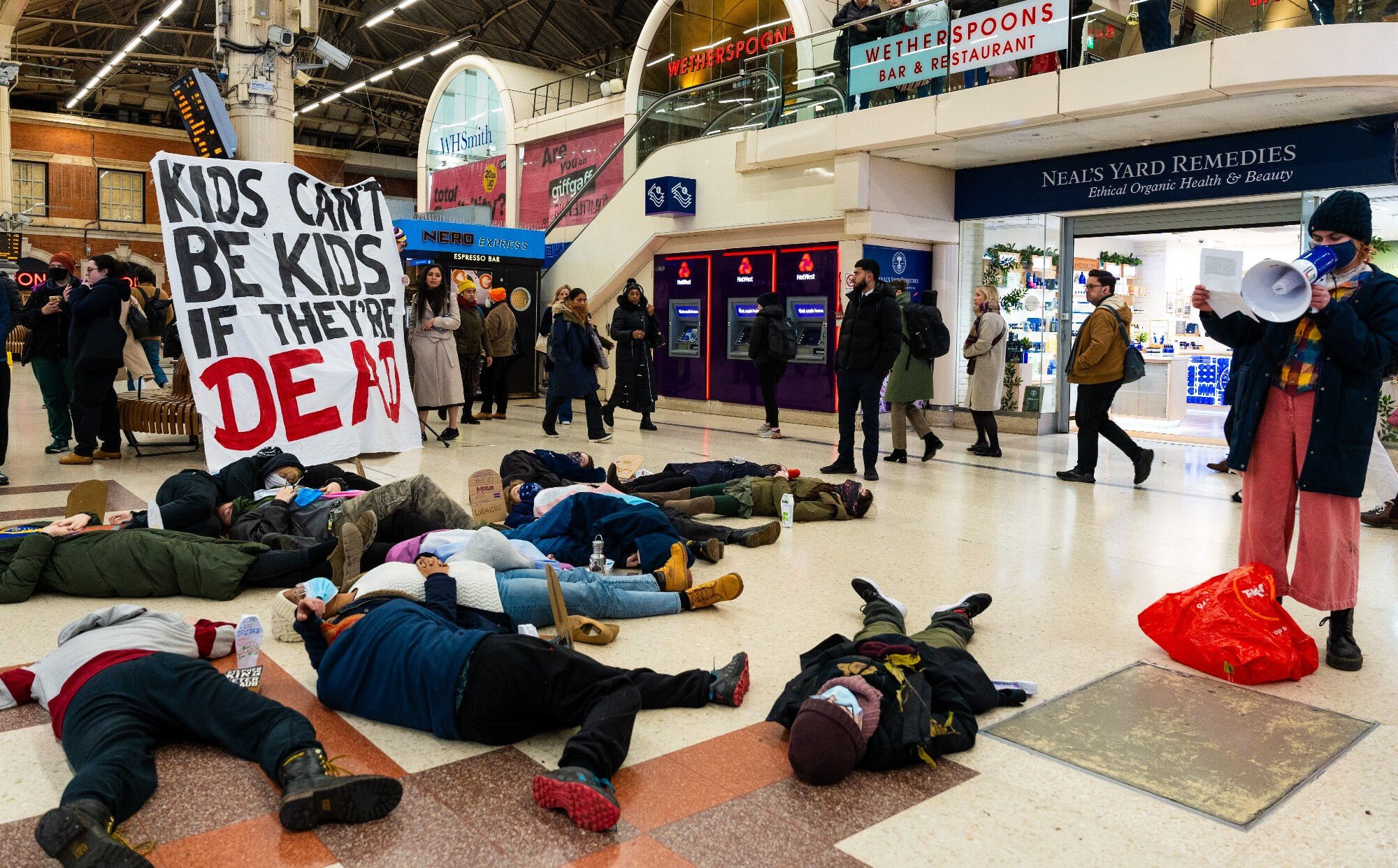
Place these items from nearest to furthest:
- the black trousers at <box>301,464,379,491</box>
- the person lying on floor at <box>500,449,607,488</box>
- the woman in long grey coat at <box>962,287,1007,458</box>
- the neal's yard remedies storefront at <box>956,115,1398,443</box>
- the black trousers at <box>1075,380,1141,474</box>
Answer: the black trousers at <box>301,464,379,491</box> < the person lying on floor at <box>500,449,607,488</box> < the black trousers at <box>1075,380,1141,474</box> < the neal's yard remedies storefront at <box>956,115,1398,443</box> < the woman in long grey coat at <box>962,287,1007,458</box>

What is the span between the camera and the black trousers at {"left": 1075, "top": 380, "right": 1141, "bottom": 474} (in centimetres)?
795

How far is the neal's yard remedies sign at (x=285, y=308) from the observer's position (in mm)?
6703

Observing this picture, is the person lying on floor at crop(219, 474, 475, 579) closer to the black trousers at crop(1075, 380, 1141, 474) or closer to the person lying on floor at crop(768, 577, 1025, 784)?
the person lying on floor at crop(768, 577, 1025, 784)

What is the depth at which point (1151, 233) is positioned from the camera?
1076 cm

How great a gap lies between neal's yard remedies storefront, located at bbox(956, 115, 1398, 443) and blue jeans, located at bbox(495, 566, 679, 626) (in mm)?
7980

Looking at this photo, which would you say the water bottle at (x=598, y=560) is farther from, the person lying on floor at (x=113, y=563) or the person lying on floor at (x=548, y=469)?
the person lying on floor at (x=113, y=563)

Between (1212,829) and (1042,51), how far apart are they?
335 inches

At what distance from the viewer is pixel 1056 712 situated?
313cm

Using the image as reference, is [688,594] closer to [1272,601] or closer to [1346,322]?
[1272,601]

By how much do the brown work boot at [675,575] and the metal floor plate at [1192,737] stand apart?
1.60 m

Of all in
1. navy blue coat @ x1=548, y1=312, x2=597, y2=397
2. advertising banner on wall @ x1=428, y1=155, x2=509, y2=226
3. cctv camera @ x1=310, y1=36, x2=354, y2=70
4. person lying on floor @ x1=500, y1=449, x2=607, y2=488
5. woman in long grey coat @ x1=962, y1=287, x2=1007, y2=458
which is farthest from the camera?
advertising banner on wall @ x1=428, y1=155, x2=509, y2=226

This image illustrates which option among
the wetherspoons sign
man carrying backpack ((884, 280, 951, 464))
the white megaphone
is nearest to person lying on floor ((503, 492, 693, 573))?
the white megaphone

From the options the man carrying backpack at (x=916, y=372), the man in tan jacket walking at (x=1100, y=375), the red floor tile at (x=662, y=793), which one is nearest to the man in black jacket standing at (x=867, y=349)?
the man carrying backpack at (x=916, y=372)

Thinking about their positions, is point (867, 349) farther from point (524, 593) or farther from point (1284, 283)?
point (524, 593)
